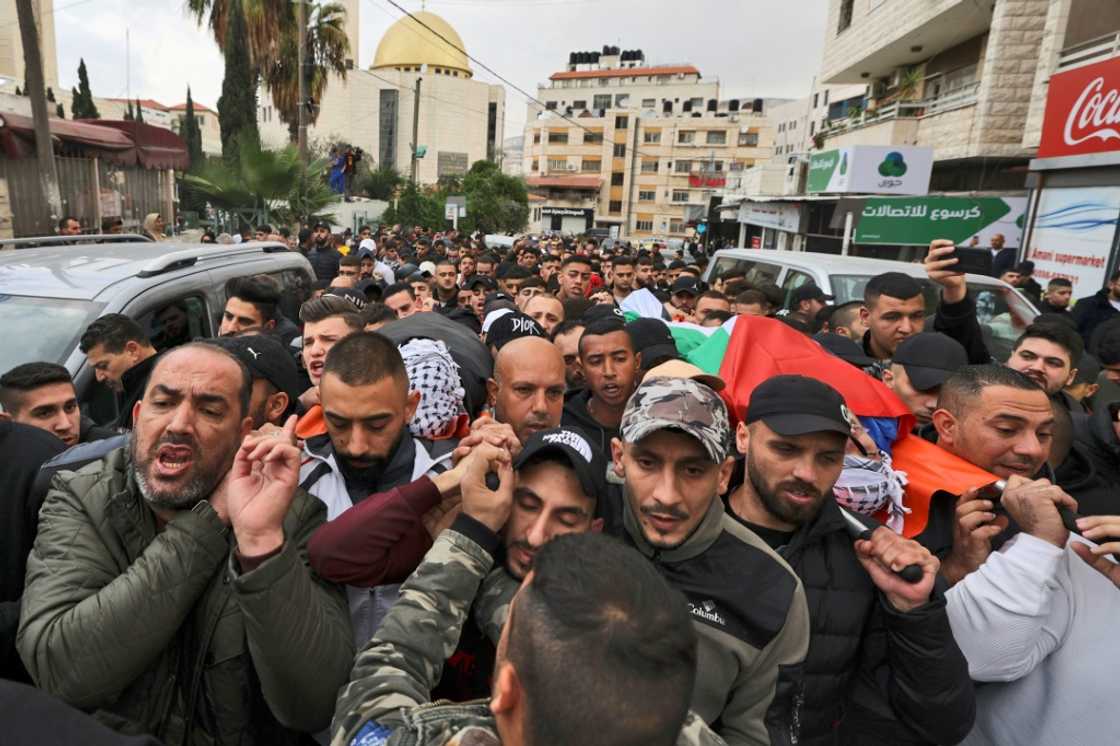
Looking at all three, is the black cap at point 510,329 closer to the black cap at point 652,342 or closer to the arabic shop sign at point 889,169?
the black cap at point 652,342

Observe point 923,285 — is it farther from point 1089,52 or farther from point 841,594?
point 1089,52

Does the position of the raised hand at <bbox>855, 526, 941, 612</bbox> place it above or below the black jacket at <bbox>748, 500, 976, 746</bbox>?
above

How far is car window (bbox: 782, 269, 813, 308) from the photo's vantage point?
6638 mm

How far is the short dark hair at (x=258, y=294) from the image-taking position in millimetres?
4605

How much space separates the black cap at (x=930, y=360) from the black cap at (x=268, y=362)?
107 inches

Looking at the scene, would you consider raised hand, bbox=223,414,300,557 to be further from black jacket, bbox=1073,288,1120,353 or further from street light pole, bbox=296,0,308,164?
street light pole, bbox=296,0,308,164

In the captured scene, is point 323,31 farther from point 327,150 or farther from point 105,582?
point 327,150

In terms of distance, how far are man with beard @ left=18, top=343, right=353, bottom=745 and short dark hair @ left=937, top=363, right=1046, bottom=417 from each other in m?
2.24

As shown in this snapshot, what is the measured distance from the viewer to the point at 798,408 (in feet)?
6.85

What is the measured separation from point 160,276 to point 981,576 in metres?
4.27

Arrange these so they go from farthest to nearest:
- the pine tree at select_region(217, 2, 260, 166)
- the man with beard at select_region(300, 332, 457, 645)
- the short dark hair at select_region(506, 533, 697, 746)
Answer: the pine tree at select_region(217, 2, 260, 166), the man with beard at select_region(300, 332, 457, 645), the short dark hair at select_region(506, 533, 697, 746)

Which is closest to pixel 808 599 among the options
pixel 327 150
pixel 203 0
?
pixel 203 0

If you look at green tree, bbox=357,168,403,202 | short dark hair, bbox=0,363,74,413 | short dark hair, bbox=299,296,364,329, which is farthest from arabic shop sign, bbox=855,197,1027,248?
green tree, bbox=357,168,403,202

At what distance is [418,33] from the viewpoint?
70.6m
